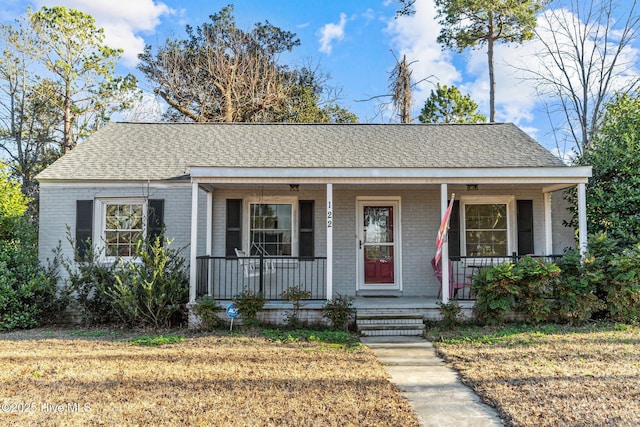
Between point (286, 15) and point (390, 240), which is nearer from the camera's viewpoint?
point (390, 240)

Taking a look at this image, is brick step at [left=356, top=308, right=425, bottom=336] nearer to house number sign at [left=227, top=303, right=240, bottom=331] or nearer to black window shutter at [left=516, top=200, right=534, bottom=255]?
house number sign at [left=227, top=303, right=240, bottom=331]

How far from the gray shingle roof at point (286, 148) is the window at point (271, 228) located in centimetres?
93

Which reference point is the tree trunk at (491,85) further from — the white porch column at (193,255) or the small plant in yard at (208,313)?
the small plant in yard at (208,313)

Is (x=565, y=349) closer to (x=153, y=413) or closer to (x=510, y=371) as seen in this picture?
(x=510, y=371)

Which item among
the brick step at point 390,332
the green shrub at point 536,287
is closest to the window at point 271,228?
the brick step at point 390,332

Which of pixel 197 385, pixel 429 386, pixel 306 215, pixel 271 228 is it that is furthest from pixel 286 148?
pixel 429 386

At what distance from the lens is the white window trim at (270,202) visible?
8.97 m

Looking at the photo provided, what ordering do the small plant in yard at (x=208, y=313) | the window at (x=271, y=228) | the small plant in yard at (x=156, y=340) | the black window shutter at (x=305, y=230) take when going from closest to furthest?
the small plant in yard at (x=156, y=340), the small plant in yard at (x=208, y=313), the black window shutter at (x=305, y=230), the window at (x=271, y=228)

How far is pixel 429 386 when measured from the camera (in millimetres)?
4586

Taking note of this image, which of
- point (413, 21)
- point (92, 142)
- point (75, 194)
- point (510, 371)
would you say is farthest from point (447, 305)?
point (413, 21)

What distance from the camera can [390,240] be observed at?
30.1 feet

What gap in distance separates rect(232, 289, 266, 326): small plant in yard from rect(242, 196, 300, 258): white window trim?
185cm

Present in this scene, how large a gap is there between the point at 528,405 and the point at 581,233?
4719 millimetres

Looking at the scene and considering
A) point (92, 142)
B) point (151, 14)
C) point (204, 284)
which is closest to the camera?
point (204, 284)
